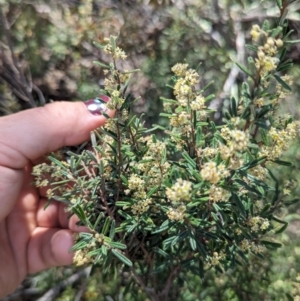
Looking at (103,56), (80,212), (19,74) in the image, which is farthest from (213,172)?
(103,56)

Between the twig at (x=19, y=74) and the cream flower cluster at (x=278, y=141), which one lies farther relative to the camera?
the twig at (x=19, y=74)

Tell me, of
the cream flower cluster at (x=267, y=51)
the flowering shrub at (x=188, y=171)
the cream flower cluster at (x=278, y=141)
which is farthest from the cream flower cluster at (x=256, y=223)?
the cream flower cluster at (x=267, y=51)

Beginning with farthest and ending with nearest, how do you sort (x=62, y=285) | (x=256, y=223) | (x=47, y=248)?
1. (x=62, y=285)
2. (x=47, y=248)
3. (x=256, y=223)

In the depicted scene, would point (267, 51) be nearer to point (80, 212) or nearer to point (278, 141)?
point (278, 141)

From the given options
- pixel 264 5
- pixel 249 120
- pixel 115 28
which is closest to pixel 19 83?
pixel 115 28

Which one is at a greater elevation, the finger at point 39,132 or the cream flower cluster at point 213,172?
the cream flower cluster at point 213,172

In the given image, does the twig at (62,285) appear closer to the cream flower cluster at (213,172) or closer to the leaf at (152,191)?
the leaf at (152,191)
